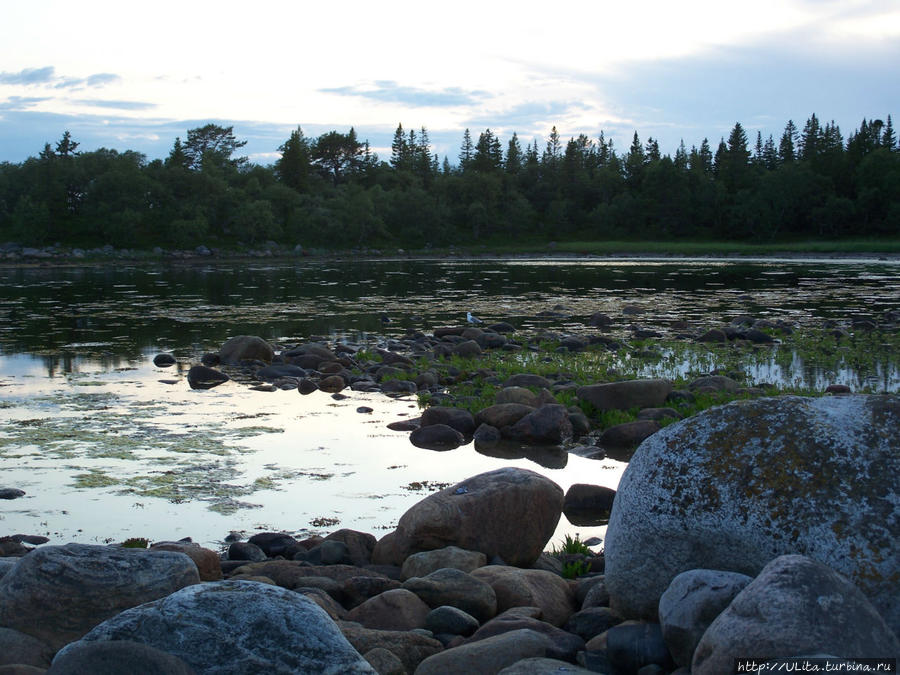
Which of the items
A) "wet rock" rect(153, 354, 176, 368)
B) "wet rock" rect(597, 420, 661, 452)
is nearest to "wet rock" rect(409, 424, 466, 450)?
"wet rock" rect(597, 420, 661, 452)

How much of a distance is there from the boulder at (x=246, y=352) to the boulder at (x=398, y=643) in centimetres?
1514

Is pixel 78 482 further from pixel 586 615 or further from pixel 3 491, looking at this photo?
pixel 586 615

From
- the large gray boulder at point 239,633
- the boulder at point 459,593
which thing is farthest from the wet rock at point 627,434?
the large gray boulder at point 239,633

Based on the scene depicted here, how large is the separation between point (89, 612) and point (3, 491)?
5146 millimetres

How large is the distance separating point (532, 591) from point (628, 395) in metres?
7.59

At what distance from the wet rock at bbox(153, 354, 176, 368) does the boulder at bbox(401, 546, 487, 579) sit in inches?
563

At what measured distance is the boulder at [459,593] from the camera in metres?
6.21

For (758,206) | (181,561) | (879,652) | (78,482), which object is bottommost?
(78,482)

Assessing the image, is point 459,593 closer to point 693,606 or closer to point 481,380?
point 693,606

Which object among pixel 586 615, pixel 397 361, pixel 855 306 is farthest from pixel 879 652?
pixel 855 306

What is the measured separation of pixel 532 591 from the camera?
6434mm

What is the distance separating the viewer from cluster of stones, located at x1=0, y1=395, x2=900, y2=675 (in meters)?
4.15

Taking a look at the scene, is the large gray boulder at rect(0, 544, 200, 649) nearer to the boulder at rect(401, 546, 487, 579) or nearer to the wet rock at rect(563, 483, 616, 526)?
the boulder at rect(401, 546, 487, 579)

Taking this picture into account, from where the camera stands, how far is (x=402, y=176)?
140m
